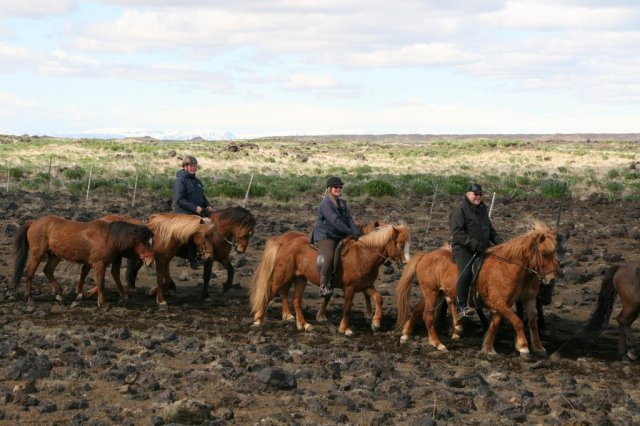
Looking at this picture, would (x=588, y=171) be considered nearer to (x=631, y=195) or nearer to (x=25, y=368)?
(x=631, y=195)

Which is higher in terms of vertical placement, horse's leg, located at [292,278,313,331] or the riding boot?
the riding boot

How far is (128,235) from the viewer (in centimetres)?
1370

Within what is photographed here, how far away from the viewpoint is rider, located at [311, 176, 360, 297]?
12.3 m

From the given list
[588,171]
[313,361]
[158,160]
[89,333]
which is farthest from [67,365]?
[158,160]

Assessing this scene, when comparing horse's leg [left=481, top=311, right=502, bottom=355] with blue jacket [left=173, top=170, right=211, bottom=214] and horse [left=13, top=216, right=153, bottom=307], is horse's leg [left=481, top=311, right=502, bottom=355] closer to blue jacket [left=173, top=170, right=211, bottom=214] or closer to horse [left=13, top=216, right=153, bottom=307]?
horse [left=13, top=216, right=153, bottom=307]

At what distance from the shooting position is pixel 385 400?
8820 millimetres

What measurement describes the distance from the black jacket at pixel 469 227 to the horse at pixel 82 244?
4608 millimetres

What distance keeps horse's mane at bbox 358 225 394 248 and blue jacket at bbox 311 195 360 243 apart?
5.1 inches

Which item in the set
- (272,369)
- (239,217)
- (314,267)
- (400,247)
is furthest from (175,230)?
(272,369)

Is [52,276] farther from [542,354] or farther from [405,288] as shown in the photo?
[542,354]

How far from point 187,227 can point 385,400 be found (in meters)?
6.22

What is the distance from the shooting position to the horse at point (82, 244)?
44.9ft

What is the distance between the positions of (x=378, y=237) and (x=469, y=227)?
52.4 inches

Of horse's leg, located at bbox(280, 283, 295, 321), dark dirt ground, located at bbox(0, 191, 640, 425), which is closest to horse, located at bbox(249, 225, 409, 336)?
horse's leg, located at bbox(280, 283, 295, 321)
